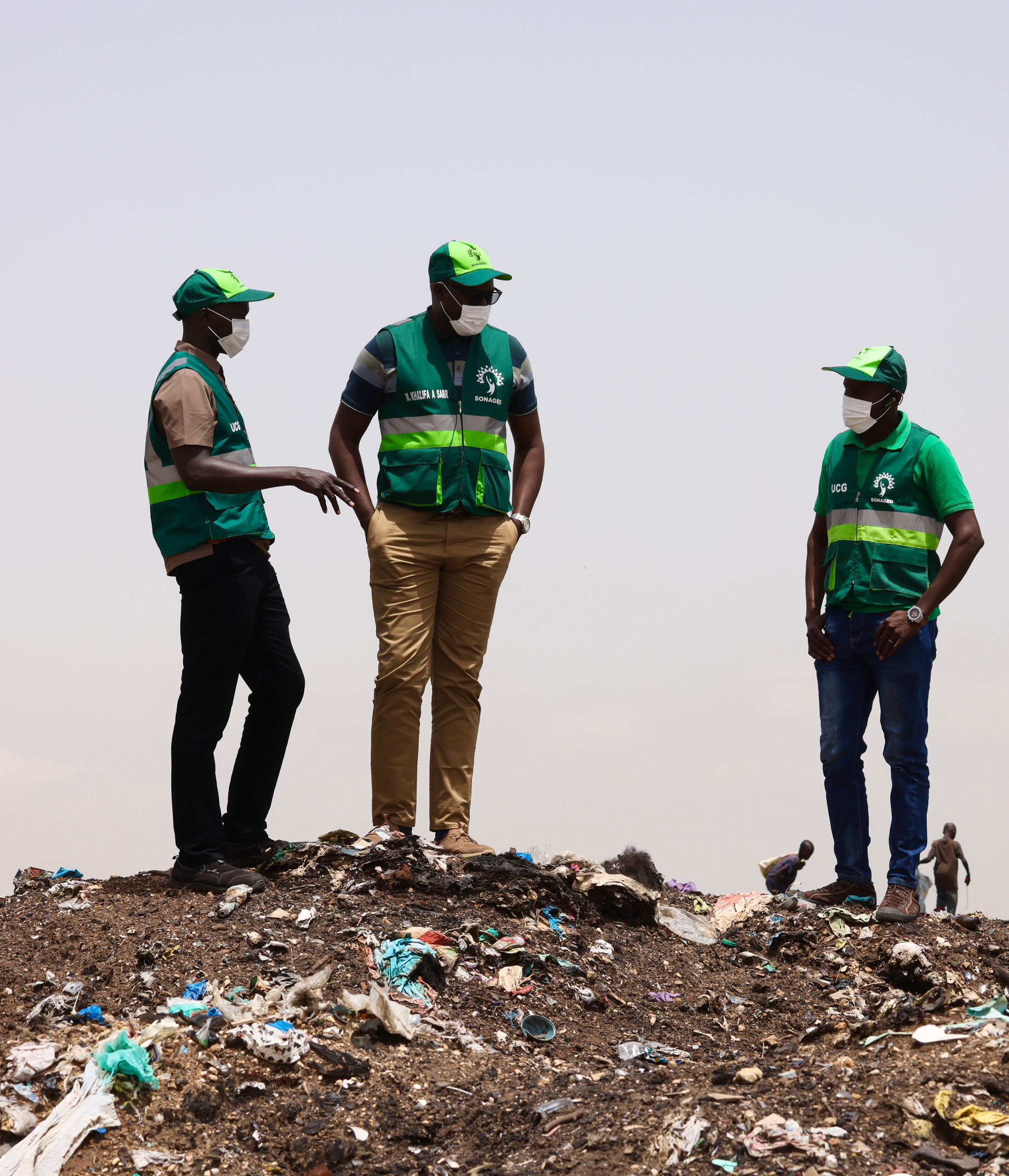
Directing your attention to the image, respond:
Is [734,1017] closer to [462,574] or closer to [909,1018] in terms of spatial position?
[909,1018]

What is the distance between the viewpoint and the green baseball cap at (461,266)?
280 inches

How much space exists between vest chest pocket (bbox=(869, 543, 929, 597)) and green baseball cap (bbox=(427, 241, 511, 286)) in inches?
99.5

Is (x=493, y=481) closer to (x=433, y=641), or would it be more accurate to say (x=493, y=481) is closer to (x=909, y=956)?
(x=433, y=641)

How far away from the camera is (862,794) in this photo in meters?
7.50

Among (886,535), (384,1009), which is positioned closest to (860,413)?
(886,535)

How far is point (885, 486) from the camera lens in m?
7.32

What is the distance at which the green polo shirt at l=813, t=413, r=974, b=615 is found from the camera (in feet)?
23.6

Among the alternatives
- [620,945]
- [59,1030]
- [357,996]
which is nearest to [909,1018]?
[620,945]

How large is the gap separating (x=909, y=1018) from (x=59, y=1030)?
3.51 meters

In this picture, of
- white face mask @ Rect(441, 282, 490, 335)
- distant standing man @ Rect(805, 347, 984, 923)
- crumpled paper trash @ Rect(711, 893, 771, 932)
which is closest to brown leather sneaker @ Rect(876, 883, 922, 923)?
distant standing man @ Rect(805, 347, 984, 923)

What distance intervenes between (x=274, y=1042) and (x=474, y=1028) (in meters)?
0.91

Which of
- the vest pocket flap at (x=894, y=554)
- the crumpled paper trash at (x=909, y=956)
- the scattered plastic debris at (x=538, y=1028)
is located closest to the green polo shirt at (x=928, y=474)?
the vest pocket flap at (x=894, y=554)

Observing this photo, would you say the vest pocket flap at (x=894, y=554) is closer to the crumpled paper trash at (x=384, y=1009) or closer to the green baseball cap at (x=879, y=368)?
the green baseball cap at (x=879, y=368)

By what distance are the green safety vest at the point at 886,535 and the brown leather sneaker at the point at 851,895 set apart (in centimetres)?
169
